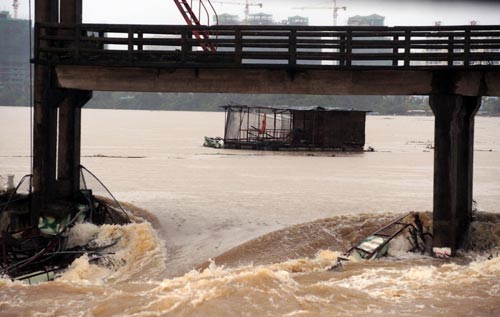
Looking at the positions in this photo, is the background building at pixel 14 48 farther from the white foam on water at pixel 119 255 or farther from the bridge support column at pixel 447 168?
the bridge support column at pixel 447 168

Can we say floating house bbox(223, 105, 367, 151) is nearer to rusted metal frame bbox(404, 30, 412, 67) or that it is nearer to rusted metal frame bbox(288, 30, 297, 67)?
rusted metal frame bbox(288, 30, 297, 67)

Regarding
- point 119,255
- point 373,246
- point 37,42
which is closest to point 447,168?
point 373,246

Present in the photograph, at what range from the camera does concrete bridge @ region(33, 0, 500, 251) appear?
20.6 meters

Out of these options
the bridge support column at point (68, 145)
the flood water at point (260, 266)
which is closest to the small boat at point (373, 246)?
the flood water at point (260, 266)

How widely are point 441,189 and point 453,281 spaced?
133 inches

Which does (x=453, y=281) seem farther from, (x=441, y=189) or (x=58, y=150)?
(x=58, y=150)

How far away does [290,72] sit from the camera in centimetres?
2139

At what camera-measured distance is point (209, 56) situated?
2178cm

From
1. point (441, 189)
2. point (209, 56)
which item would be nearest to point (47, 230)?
point (209, 56)

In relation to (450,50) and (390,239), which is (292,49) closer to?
(450,50)

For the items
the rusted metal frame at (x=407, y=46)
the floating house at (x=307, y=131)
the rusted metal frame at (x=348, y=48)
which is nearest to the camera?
the rusted metal frame at (x=407, y=46)

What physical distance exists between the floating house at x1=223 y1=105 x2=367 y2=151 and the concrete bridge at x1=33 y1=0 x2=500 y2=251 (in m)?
42.1

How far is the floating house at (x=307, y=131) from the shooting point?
6462cm

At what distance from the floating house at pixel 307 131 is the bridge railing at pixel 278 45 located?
1682 inches
